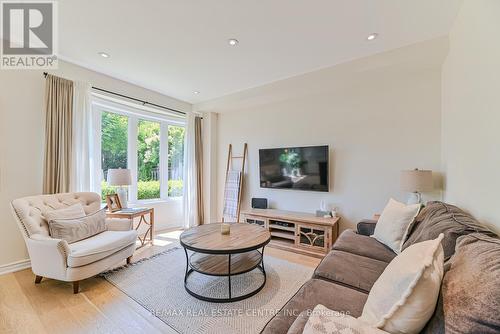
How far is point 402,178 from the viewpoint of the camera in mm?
2623

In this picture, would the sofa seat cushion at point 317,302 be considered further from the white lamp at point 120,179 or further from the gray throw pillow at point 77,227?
the white lamp at point 120,179

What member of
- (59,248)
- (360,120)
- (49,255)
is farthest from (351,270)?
(49,255)

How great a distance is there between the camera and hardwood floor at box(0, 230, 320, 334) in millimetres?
1715

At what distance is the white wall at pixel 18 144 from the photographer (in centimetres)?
257

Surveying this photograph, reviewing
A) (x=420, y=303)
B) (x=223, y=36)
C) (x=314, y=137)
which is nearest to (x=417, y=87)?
(x=314, y=137)

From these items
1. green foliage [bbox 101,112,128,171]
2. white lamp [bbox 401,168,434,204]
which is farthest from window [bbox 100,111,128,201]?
white lamp [bbox 401,168,434,204]

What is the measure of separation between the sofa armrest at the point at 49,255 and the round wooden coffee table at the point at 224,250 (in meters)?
Answer: 1.09

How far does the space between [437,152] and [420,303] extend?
267 centimetres

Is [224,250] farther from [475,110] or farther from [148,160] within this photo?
[148,160]

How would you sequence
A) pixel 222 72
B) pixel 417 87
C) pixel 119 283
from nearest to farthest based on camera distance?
pixel 119 283
pixel 417 87
pixel 222 72

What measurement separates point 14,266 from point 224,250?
2.68m

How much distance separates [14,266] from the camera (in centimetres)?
261

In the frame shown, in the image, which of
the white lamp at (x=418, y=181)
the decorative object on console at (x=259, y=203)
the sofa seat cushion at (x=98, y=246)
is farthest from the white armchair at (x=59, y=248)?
the white lamp at (x=418, y=181)

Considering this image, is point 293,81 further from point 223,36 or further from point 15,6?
point 15,6
